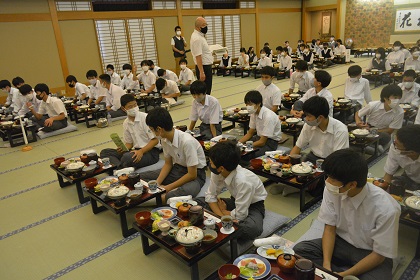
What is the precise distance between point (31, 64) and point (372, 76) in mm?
10874

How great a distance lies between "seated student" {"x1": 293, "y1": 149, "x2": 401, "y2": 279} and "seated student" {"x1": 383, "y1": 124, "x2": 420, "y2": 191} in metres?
0.80

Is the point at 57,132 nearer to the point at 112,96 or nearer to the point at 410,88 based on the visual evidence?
the point at 112,96

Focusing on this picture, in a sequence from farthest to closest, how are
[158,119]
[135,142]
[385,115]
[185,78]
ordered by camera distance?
[185,78], [385,115], [135,142], [158,119]

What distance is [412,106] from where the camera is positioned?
5.72m

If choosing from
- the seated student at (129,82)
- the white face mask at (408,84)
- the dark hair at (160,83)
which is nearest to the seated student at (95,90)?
the dark hair at (160,83)

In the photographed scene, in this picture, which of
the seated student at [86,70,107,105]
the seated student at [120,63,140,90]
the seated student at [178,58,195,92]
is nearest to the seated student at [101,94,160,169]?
the seated student at [86,70,107,105]

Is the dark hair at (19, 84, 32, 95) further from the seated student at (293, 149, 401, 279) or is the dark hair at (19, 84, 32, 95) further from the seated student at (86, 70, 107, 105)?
the seated student at (293, 149, 401, 279)

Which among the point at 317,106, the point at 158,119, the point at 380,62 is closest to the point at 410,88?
the point at 317,106

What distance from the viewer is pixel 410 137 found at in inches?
104

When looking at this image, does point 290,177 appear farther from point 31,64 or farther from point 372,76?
point 31,64

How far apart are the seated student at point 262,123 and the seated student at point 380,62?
256 inches

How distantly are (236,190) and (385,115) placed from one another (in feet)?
11.0

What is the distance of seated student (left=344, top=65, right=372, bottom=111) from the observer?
247 inches

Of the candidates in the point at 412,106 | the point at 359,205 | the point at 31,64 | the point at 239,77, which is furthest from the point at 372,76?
the point at 31,64
